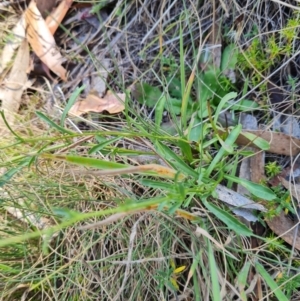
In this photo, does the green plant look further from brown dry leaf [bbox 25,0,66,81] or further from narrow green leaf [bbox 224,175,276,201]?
brown dry leaf [bbox 25,0,66,81]

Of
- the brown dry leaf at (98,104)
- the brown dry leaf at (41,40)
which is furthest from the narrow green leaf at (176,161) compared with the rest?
the brown dry leaf at (41,40)

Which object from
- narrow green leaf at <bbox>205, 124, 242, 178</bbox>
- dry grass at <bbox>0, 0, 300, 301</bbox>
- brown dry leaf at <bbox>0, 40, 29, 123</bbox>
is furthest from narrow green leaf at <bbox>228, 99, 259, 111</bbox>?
brown dry leaf at <bbox>0, 40, 29, 123</bbox>

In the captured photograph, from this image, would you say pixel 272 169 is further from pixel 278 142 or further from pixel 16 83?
pixel 16 83

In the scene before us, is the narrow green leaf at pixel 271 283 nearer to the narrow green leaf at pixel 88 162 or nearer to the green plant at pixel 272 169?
the green plant at pixel 272 169

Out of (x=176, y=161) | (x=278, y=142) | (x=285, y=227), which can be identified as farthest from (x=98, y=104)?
(x=285, y=227)

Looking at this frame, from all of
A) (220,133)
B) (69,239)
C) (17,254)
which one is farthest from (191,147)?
(17,254)

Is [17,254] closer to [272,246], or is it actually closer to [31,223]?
[31,223]
